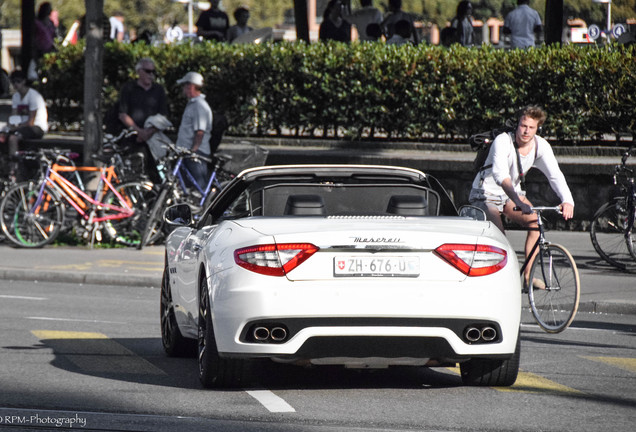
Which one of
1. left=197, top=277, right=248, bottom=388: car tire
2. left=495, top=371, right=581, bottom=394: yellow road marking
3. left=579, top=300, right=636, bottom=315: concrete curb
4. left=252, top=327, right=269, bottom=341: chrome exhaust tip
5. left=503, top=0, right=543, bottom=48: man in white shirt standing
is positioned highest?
left=503, top=0, right=543, bottom=48: man in white shirt standing

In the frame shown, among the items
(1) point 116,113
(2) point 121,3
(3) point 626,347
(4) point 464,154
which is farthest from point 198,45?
(2) point 121,3

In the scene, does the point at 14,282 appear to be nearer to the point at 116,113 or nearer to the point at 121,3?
the point at 116,113

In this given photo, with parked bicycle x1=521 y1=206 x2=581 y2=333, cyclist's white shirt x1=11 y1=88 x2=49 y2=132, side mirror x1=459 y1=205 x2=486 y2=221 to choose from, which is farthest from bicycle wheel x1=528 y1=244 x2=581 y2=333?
cyclist's white shirt x1=11 y1=88 x2=49 y2=132

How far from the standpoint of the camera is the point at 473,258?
7031mm

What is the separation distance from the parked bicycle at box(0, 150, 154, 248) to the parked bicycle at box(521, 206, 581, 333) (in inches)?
284

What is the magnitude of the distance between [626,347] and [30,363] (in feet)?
13.9

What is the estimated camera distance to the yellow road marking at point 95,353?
8281 millimetres

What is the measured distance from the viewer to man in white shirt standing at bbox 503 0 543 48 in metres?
23.1

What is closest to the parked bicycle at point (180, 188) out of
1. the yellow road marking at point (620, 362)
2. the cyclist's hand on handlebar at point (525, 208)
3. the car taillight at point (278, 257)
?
the cyclist's hand on handlebar at point (525, 208)

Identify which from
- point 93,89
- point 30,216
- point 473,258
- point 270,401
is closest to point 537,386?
point 473,258

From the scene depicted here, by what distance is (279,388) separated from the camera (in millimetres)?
7535

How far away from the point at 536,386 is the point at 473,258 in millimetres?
1092

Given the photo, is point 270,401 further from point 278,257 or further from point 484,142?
point 484,142

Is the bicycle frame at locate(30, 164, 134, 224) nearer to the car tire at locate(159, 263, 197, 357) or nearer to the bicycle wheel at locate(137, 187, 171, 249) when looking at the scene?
the bicycle wheel at locate(137, 187, 171, 249)
